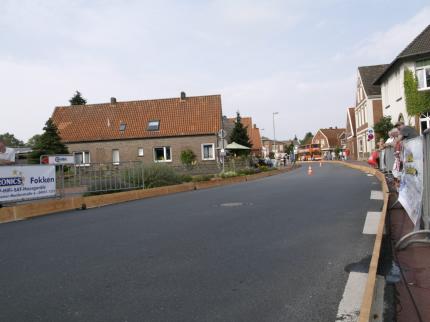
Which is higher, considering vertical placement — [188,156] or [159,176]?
[188,156]

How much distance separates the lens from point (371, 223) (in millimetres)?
7512

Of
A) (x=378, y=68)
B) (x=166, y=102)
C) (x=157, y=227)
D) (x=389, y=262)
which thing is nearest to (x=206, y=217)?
(x=157, y=227)

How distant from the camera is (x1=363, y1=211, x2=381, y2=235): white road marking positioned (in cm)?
683

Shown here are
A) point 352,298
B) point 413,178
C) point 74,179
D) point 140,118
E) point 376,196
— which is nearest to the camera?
point 352,298

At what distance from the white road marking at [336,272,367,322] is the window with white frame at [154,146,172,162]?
35656 mm

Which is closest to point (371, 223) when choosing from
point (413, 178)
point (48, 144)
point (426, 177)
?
point (413, 178)

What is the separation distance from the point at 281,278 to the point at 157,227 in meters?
3.77

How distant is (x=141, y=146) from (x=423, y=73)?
24.2 meters

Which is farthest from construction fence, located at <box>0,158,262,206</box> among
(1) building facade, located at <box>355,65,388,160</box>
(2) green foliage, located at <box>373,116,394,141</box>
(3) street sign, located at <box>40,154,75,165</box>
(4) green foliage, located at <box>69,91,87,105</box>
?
(4) green foliage, located at <box>69,91,87,105</box>

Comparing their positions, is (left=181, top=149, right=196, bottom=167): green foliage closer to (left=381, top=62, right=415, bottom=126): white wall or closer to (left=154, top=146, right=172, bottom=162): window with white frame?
(left=154, top=146, right=172, bottom=162): window with white frame

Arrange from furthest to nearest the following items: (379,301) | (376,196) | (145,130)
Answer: (145,130)
(376,196)
(379,301)

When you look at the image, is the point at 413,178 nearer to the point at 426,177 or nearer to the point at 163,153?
the point at 426,177

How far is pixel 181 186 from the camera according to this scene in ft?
57.2

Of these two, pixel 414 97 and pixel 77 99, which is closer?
pixel 414 97
